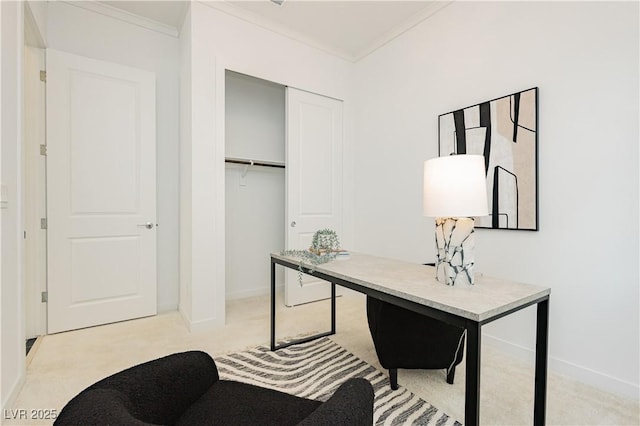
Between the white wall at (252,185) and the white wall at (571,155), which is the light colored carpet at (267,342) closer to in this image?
the white wall at (571,155)

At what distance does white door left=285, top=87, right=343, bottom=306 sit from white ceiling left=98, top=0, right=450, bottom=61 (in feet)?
2.00

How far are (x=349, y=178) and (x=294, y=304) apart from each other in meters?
1.57

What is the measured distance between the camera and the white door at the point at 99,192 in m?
2.67

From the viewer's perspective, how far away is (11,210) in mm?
1741

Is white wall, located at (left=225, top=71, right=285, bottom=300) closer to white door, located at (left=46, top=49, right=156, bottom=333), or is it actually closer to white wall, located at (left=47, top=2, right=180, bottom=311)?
white wall, located at (left=47, top=2, right=180, bottom=311)

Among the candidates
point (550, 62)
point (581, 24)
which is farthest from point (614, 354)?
point (581, 24)

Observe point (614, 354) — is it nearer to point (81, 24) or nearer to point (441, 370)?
point (441, 370)

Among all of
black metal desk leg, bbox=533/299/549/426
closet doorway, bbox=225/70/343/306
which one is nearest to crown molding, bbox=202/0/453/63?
closet doorway, bbox=225/70/343/306

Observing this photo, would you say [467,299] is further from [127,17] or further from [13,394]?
[127,17]

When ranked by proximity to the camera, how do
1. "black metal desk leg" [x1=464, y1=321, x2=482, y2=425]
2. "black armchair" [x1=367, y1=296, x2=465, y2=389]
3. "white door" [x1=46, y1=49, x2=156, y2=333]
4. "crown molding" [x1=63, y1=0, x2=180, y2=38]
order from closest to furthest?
"black metal desk leg" [x1=464, y1=321, x2=482, y2=425] < "black armchair" [x1=367, y1=296, x2=465, y2=389] < "white door" [x1=46, y1=49, x2=156, y2=333] < "crown molding" [x1=63, y1=0, x2=180, y2=38]

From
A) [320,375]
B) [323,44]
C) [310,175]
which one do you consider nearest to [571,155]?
[320,375]

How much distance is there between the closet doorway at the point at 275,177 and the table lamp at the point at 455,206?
2071 millimetres

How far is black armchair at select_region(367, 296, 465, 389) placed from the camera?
70.7 inches

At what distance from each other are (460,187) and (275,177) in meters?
2.83
